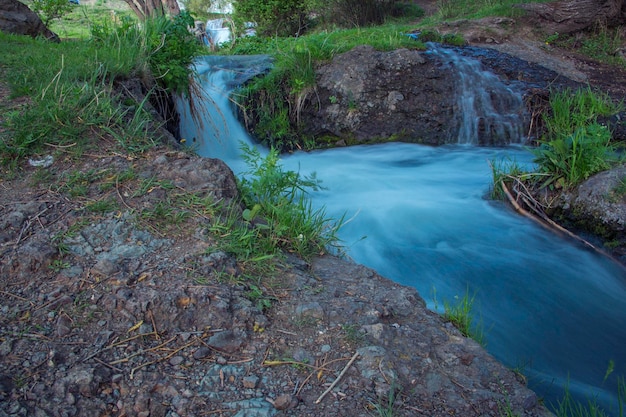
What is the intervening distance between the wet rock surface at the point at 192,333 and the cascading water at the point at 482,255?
977 mm

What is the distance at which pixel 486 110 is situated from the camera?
24.0ft

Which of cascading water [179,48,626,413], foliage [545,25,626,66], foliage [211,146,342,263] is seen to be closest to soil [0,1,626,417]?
foliage [211,146,342,263]

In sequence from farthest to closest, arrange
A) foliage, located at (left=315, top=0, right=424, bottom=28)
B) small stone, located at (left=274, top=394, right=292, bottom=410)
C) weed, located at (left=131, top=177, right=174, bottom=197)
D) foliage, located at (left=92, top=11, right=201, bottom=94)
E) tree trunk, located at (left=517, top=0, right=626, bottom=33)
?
foliage, located at (left=315, top=0, right=424, bottom=28) → tree trunk, located at (left=517, top=0, right=626, bottom=33) → foliage, located at (left=92, top=11, right=201, bottom=94) → weed, located at (left=131, top=177, right=174, bottom=197) → small stone, located at (left=274, top=394, right=292, bottom=410)

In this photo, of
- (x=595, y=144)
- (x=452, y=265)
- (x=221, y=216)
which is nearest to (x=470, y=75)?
(x=595, y=144)

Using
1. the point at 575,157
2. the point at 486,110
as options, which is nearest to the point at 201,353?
the point at 575,157

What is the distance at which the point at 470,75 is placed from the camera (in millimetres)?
7695

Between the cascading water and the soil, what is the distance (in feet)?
3.33

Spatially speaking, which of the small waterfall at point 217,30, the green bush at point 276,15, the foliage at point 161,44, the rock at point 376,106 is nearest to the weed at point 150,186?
the foliage at point 161,44

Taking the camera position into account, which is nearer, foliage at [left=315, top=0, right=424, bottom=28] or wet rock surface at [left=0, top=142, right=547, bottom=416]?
wet rock surface at [left=0, top=142, right=547, bottom=416]

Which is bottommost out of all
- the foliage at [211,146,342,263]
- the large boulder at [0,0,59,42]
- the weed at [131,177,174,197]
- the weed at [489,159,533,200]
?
the weed at [489,159,533,200]

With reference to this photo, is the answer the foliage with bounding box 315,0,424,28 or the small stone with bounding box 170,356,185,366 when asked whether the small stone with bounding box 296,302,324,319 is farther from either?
the foliage with bounding box 315,0,424,28

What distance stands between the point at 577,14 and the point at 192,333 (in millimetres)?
10792

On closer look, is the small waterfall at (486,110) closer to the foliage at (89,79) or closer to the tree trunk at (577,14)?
the tree trunk at (577,14)

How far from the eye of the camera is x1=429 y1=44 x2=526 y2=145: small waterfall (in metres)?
7.09
